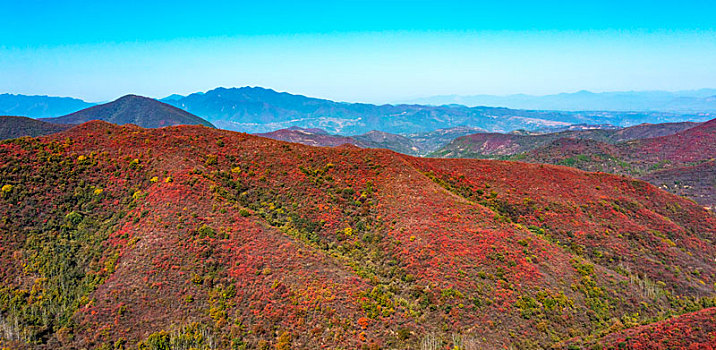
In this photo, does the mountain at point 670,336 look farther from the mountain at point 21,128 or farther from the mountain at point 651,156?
the mountain at point 21,128

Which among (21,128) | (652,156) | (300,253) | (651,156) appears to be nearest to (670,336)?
(300,253)

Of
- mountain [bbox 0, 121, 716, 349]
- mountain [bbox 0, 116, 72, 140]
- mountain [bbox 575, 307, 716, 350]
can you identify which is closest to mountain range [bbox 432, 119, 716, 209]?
mountain [bbox 0, 121, 716, 349]

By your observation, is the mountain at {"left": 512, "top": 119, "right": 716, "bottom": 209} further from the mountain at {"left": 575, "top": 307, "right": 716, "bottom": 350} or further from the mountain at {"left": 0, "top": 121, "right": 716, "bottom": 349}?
the mountain at {"left": 575, "top": 307, "right": 716, "bottom": 350}

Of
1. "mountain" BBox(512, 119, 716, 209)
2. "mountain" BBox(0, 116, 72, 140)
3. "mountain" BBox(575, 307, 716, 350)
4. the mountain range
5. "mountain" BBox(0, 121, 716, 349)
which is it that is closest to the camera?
"mountain" BBox(575, 307, 716, 350)

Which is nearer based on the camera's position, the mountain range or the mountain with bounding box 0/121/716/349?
the mountain with bounding box 0/121/716/349

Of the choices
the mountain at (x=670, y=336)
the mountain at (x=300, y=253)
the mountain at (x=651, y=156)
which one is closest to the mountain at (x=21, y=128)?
the mountain at (x=300, y=253)

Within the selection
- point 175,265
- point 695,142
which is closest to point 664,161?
point 695,142
